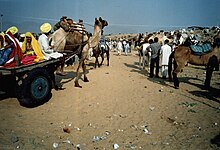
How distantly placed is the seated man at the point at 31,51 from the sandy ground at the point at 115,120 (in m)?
1.39

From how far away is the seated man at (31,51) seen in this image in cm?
676

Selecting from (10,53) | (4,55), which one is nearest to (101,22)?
(10,53)

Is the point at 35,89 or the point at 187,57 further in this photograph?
the point at 187,57

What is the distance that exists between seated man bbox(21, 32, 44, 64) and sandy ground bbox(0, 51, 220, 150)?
4.56 feet

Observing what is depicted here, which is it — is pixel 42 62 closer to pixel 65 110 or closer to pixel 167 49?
pixel 65 110

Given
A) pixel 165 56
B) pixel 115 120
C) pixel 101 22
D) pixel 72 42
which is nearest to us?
pixel 115 120

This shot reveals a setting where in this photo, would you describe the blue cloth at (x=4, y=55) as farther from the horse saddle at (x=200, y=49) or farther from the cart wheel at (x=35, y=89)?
the horse saddle at (x=200, y=49)

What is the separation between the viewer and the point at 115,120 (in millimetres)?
5883

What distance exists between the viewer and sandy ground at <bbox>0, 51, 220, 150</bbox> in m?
4.71

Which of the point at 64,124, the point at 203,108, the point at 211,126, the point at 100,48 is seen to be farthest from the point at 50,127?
the point at 100,48

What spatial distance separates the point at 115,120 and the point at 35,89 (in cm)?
238

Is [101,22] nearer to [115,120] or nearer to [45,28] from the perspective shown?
[45,28]

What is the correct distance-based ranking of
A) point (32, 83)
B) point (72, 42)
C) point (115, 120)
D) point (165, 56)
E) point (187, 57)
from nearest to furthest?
point (115, 120) < point (32, 83) < point (72, 42) < point (187, 57) < point (165, 56)

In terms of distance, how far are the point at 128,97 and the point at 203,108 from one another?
7.95 feet
